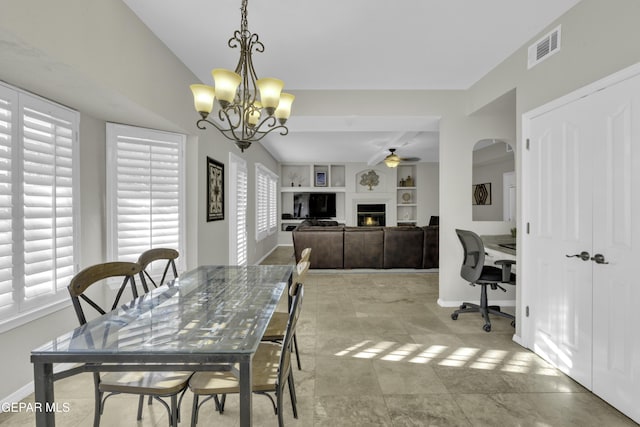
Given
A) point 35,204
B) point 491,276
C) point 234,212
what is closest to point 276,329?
point 35,204

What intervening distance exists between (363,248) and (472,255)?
8.79 feet

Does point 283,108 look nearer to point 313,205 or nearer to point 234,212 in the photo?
point 234,212

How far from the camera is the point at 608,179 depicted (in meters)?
2.01

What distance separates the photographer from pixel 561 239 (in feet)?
7.92

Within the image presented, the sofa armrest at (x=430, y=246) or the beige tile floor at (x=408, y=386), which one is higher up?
the sofa armrest at (x=430, y=246)

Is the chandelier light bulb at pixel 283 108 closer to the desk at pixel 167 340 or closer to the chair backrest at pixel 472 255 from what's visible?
the desk at pixel 167 340

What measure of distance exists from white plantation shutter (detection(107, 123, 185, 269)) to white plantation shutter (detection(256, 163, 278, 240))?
3.32 metres

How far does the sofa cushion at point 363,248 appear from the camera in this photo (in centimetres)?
598

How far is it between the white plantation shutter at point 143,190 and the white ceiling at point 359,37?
0.91 m

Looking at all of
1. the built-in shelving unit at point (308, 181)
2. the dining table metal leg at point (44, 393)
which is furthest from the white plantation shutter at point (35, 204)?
the built-in shelving unit at point (308, 181)

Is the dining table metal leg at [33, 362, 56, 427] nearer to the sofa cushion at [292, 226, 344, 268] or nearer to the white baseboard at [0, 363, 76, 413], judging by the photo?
the white baseboard at [0, 363, 76, 413]

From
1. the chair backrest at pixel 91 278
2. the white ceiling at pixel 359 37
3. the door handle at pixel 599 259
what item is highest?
the white ceiling at pixel 359 37

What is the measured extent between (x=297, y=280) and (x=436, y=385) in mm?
1444

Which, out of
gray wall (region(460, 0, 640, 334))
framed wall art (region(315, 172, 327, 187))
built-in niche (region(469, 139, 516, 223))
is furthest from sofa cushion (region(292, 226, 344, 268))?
framed wall art (region(315, 172, 327, 187))
